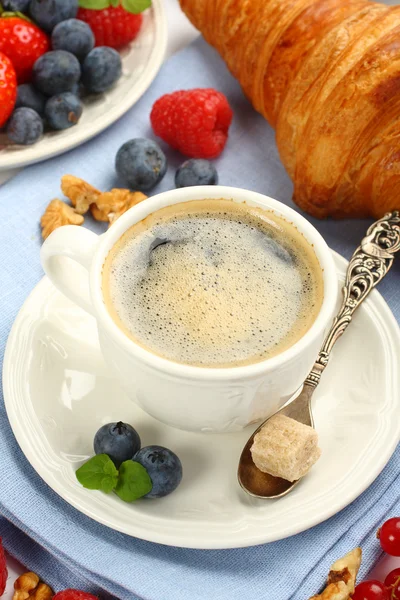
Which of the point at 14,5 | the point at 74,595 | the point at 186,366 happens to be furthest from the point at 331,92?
the point at 74,595

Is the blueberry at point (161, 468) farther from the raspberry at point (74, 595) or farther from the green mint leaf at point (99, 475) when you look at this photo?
the raspberry at point (74, 595)

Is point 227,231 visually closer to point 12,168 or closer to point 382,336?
point 382,336

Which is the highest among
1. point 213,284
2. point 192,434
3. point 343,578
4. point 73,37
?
point 73,37

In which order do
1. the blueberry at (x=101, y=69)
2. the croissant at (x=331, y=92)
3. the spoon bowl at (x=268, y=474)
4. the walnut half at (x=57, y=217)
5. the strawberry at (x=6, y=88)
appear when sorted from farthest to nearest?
the blueberry at (x=101, y=69) < the strawberry at (x=6, y=88) < the walnut half at (x=57, y=217) < the croissant at (x=331, y=92) < the spoon bowl at (x=268, y=474)

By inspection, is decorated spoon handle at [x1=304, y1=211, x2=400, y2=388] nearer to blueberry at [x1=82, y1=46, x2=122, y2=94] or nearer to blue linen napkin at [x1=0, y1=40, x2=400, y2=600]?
blue linen napkin at [x1=0, y1=40, x2=400, y2=600]

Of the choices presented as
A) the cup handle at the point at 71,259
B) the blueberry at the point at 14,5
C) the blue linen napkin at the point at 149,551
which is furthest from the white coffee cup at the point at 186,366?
the blueberry at the point at 14,5

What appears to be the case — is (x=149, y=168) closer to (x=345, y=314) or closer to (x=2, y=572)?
(x=345, y=314)
